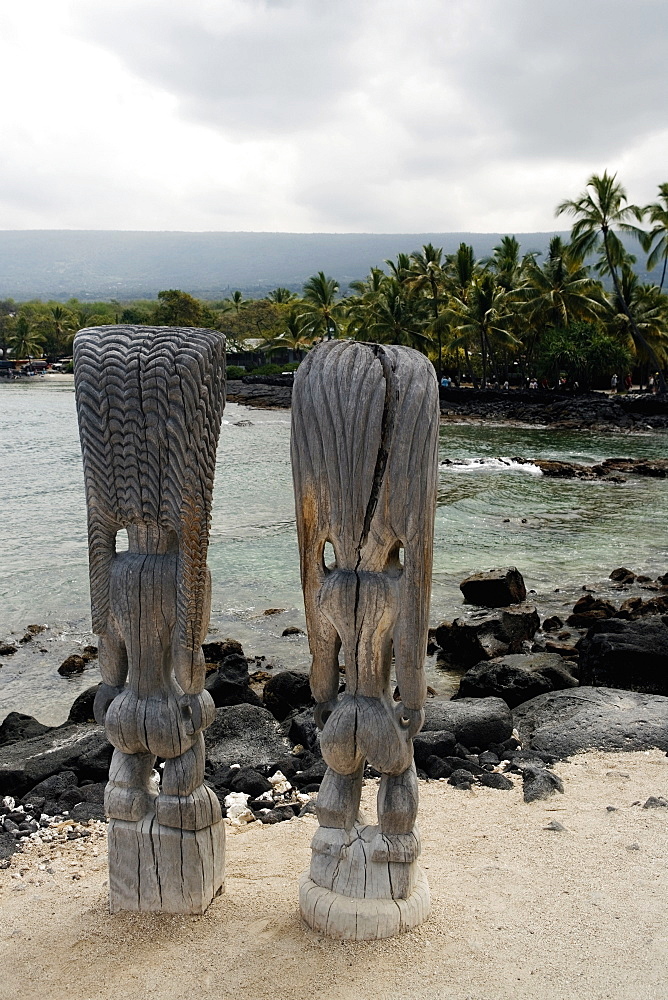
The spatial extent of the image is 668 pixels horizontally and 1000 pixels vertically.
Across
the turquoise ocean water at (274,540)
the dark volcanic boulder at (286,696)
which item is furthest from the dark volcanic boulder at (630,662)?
the turquoise ocean water at (274,540)

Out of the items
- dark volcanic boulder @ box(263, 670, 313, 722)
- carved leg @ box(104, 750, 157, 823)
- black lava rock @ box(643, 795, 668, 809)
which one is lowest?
dark volcanic boulder @ box(263, 670, 313, 722)

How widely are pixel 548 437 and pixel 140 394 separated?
35.3m

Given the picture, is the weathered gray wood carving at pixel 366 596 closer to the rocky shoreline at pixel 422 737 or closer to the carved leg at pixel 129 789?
the carved leg at pixel 129 789

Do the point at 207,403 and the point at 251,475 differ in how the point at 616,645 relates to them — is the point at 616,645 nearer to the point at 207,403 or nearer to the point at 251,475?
the point at 207,403

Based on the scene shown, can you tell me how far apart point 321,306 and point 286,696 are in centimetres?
5426

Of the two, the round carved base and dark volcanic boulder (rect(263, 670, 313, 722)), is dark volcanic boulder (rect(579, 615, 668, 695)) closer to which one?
dark volcanic boulder (rect(263, 670, 313, 722))

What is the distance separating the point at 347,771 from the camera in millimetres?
3859

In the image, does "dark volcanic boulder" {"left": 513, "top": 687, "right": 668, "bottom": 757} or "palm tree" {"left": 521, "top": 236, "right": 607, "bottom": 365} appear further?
"palm tree" {"left": 521, "top": 236, "right": 607, "bottom": 365}

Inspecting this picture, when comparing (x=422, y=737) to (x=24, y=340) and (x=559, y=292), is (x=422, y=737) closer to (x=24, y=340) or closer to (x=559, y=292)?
(x=559, y=292)

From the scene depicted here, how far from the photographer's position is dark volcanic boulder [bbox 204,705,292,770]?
6793 mm

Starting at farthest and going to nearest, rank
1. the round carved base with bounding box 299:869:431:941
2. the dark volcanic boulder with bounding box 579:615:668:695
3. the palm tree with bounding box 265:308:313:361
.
Answer: 1. the palm tree with bounding box 265:308:313:361
2. the dark volcanic boulder with bounding box 579:615:668:695
3. the round carved base with bounding box 299:869:431:941

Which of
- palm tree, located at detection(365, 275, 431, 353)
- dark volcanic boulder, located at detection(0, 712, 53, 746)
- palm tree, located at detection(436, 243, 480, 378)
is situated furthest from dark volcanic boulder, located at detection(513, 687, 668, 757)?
palm tree, located at detection(365, 275, 431, 353)

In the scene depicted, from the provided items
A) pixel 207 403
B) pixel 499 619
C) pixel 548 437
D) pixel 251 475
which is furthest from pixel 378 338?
pixel 207 403

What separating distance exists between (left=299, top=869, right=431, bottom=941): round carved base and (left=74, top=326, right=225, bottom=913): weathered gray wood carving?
1.91ft
